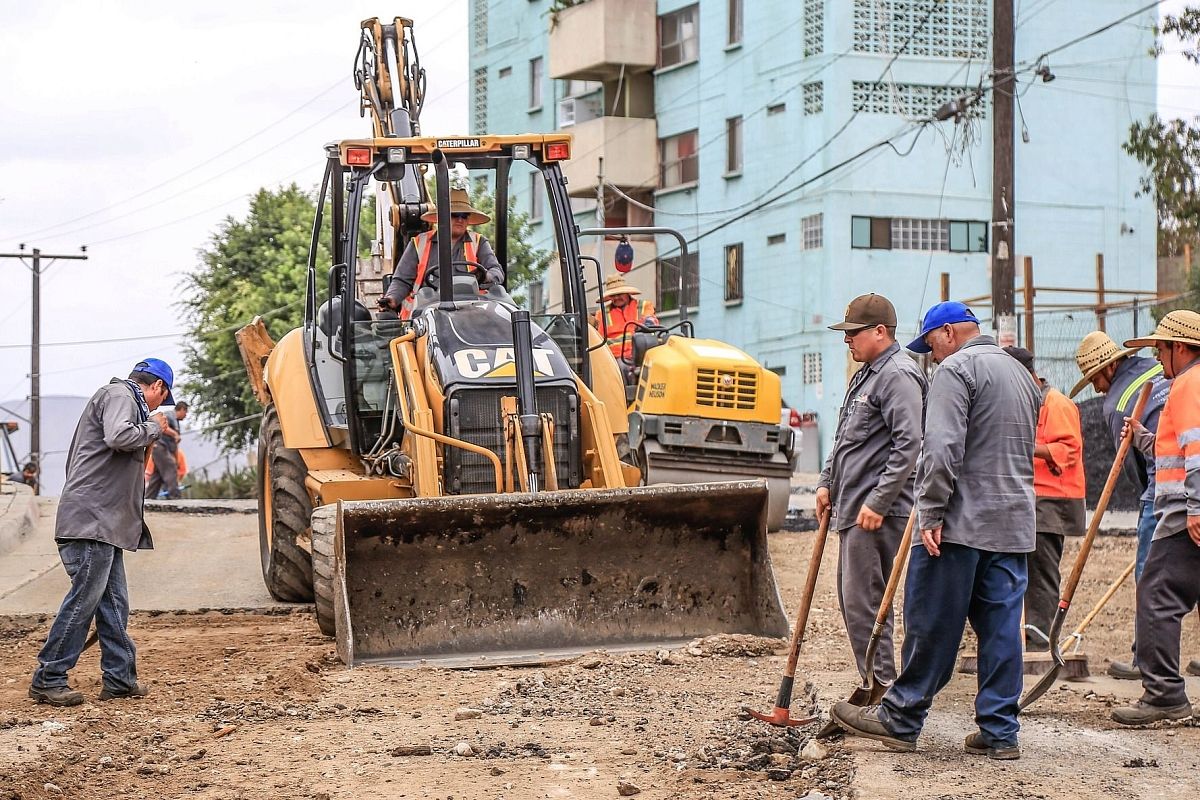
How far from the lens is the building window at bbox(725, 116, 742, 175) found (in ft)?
118

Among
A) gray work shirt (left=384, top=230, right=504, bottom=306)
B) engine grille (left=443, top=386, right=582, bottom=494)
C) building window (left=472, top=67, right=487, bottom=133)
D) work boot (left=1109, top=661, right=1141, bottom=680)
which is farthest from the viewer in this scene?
building window (left=472, top=67, right=487, bottom=133)

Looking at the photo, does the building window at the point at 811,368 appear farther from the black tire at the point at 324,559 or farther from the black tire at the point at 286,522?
the black tire at the point at 324,559

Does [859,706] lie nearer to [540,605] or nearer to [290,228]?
[540,605]

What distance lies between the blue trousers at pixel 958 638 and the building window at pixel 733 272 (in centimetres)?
2972

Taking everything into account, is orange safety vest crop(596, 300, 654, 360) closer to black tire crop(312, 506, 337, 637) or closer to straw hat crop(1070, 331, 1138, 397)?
black tire crop(312, 506, 337, 637)

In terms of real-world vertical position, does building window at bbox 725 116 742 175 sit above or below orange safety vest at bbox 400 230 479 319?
above

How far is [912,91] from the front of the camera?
33406mm

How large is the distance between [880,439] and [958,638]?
1197 millimetres

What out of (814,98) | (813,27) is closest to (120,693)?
(814,98)

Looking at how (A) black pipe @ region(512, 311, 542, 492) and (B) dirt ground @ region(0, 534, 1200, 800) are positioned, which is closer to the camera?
(B) dirt ground @ region(0, 534, 1200, 800)

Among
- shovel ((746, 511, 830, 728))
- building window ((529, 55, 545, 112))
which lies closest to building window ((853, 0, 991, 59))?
building window ((529, 55, 545, 112))

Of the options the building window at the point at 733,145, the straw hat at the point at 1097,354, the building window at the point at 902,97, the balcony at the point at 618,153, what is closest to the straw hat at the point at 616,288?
the straw hat at the point at 1097,354

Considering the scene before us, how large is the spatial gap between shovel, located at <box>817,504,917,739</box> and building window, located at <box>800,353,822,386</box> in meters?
26.8

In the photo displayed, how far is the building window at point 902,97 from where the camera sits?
108 ft
